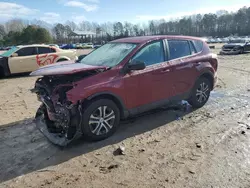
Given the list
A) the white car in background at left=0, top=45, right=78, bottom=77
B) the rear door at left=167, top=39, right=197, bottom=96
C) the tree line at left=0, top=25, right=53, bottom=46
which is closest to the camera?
the rear door at left=167, top=39, right=197, bottom=96

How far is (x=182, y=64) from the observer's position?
5465 mm

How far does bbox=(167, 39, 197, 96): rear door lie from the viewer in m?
5.36

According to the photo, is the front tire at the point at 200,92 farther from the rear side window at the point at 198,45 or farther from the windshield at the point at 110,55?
the windshield at the point at 110,55

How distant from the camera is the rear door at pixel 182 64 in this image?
5363mm

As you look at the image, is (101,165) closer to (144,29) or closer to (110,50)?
(110,50)

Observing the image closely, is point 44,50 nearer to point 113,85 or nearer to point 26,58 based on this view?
point 26,58


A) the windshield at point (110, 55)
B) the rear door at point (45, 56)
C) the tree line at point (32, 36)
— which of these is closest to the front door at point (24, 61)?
the rear door at point (45, 56)

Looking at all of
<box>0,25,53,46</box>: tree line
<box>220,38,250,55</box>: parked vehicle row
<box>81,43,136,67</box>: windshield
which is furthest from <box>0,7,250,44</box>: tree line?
<box>81,43,136,67</box>: windshield

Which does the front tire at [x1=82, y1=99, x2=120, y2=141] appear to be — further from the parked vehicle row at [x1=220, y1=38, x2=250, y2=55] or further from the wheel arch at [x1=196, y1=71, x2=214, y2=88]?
the parked vehicle row at [x1=220, y1=38, x2=250, y2=55]

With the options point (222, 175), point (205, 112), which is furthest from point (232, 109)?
point (222, 175)

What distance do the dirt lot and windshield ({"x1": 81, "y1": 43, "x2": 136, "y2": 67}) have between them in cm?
142

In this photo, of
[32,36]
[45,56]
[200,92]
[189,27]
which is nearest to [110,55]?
[200,92]

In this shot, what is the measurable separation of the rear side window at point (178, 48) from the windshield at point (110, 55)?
966 millimetres

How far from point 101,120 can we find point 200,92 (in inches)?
114
